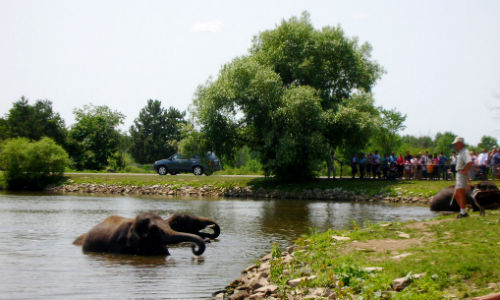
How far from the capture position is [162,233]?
1337cm

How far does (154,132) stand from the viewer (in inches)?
3856

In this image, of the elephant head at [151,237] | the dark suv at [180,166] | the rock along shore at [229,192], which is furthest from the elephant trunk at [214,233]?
the dark suv at [180,166]

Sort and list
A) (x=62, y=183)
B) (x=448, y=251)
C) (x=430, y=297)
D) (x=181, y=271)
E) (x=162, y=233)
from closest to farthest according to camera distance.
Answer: (x=430, y=297)
(x=448, y=251)
(x=181, y=271)
(x=162, y=233)
(x=62, y=183)

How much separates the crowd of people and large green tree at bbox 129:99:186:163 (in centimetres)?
5666

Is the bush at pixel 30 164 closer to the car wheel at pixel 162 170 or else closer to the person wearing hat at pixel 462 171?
the car wheel at pixel 162 170

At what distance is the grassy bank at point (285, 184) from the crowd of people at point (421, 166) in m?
1.87

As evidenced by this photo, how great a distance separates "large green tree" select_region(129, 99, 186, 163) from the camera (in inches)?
A: 3716

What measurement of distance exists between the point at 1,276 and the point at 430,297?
27.8ft

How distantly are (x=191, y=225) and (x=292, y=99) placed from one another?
2240 centimetres

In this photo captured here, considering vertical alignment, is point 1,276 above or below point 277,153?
below

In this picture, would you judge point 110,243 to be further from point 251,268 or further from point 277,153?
point 277,153

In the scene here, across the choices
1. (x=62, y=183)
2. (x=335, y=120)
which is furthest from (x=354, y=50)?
(x=62, y=183)

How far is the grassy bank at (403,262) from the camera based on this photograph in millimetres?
7348

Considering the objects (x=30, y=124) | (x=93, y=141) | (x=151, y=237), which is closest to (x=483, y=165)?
(x=151, y=237)
